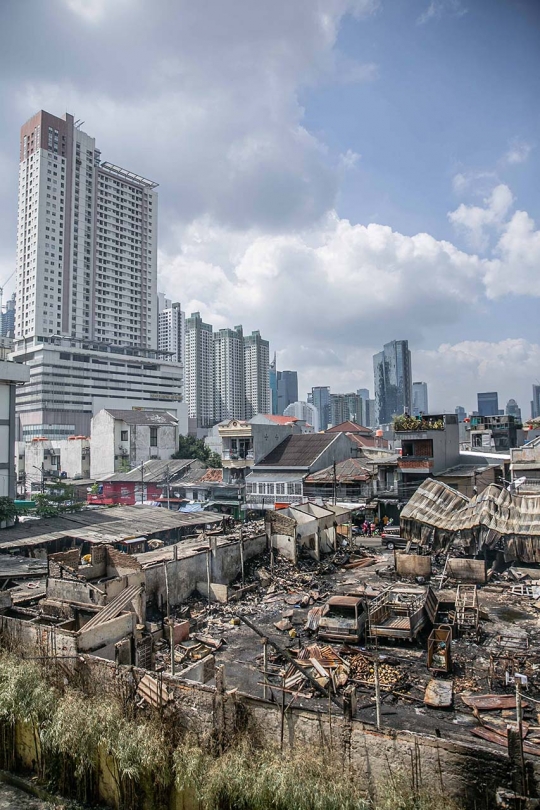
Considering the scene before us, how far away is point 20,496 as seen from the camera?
62.7 metres

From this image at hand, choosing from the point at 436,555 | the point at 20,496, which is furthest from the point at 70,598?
the point at 20,496

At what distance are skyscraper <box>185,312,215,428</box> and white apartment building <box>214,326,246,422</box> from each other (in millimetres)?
2147

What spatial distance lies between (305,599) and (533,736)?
11.3 meters

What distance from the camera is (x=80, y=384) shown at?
10606cm

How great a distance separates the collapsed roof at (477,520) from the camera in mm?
24734

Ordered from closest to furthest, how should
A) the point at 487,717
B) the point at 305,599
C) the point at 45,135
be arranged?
the point at 487,717, the point at 305,599, the point at 45,135

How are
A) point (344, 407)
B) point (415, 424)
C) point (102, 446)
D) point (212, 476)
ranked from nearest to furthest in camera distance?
point (415, 424)
point (212, 476)
point (102, 446)
point (344, 407)

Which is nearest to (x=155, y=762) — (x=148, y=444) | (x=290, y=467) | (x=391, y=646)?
(x=391, y=646)

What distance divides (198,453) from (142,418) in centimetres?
884

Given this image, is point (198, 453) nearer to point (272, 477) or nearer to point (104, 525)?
point (272, 477)

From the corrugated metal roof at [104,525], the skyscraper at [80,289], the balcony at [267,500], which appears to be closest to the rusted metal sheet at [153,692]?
the corrugated metal roof at [104,525]

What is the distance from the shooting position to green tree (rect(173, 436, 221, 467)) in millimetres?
68188

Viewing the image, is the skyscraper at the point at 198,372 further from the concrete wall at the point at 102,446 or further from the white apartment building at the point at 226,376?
the concrete wall at the point at 102,446

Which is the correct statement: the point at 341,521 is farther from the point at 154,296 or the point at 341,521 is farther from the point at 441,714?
the point at 154,296
